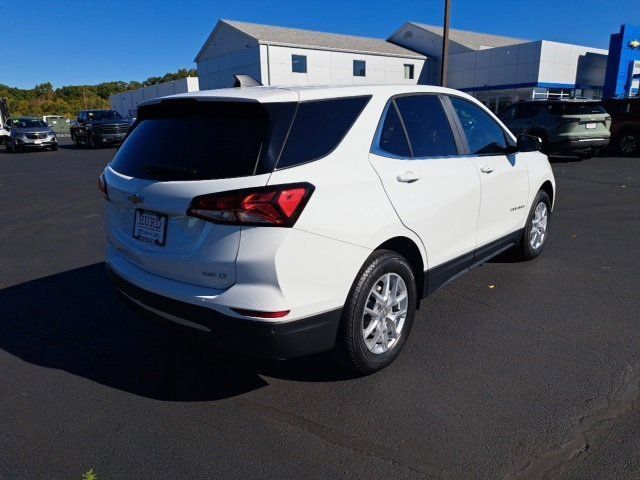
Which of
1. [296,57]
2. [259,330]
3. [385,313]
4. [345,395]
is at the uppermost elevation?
[296,57]

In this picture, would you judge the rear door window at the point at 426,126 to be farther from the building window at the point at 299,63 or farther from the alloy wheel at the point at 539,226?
the building window at the point at 299,63

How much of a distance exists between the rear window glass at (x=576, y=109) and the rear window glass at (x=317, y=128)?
13.4 m

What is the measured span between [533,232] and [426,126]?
2331 mm

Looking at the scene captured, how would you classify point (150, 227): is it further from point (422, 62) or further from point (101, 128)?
point (422, 62)

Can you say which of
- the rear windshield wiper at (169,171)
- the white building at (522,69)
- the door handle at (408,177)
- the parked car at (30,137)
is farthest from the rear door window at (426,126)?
the white building at (522,69)

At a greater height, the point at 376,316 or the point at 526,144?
the point at 526,144

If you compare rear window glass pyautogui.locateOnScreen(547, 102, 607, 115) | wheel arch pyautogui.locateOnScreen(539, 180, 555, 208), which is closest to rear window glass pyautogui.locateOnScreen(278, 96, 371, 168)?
wheel arch pyautogui.locateOnScreen(539, 180, 555, 208)

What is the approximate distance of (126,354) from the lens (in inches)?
132

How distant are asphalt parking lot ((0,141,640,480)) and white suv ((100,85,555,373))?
15.7 inches

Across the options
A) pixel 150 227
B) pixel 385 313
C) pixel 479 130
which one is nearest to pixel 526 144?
pixel 479 130

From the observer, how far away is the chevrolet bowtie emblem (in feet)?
8.94

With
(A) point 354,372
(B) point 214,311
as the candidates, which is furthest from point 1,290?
(A) point 354,372

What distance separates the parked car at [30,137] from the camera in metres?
23.3

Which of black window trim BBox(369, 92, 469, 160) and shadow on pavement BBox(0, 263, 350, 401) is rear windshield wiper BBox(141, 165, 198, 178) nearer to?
shadow on pavement BBox(0, 263, 350, 401)
